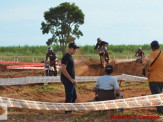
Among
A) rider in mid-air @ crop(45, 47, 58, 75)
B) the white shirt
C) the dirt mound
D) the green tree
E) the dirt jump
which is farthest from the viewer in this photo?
the green tree

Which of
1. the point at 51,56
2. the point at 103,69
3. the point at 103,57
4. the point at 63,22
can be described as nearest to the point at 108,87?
the point at 51,56

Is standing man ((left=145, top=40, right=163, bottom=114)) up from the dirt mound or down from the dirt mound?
up

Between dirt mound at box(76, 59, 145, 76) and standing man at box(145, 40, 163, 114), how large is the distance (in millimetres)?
13301

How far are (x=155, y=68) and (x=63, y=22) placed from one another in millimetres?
35470

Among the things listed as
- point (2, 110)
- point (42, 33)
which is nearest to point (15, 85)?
point (2, 110)

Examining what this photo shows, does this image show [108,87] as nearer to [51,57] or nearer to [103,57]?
[51,57]

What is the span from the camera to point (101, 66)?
2411cm

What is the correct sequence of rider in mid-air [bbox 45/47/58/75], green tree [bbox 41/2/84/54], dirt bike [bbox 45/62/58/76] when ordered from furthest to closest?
green tree [bbox 41/2/84/54] → dirt bike [bbox 45/62/58/76] → rider in mid-air [bbox 45/47/58/75]

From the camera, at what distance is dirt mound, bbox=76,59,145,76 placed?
22.7m

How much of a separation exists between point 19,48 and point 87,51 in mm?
10373

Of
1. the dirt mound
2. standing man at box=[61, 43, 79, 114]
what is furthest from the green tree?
standing man at box=[61, 43, 79, 114]

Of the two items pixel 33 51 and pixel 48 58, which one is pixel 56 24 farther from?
pixel 48 58

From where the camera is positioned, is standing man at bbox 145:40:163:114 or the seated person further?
standing man at bbox 145:40:163:114

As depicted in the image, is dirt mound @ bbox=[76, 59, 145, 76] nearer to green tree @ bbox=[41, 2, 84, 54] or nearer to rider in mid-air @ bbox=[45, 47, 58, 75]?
rider in mid-air @ bbox=[45, 47, 58, 75]
